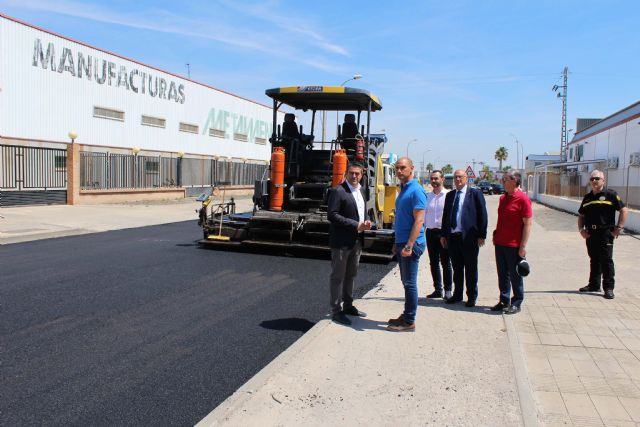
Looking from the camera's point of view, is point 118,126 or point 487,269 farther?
point 118,126

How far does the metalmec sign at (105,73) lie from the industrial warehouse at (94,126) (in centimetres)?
5

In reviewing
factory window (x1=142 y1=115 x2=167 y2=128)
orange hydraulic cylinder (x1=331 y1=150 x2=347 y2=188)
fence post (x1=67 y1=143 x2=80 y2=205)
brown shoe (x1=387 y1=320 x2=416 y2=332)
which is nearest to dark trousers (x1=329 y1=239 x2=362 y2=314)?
brown shoe (x1=387 y1=320 x2=416 y2=332)

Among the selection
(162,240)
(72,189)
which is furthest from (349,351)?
(72,189)

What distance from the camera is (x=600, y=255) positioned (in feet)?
25.1

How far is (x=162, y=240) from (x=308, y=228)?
163 inches

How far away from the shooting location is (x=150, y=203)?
25141mm

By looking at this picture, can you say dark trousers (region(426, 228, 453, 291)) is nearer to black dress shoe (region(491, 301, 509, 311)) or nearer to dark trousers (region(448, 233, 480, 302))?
dark trousers (region(448, 233, 480, 302))

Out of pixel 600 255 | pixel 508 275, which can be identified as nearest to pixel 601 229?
pixel 600 255

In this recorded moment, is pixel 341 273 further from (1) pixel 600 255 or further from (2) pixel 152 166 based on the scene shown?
(2) pixel 152 166

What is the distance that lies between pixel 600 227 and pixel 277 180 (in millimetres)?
5817

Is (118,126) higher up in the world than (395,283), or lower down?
higher up

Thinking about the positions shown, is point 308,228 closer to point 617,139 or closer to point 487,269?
point 487,269

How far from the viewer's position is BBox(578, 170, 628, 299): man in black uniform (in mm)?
7551

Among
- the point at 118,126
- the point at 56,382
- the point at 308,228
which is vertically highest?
the point at 118,126
